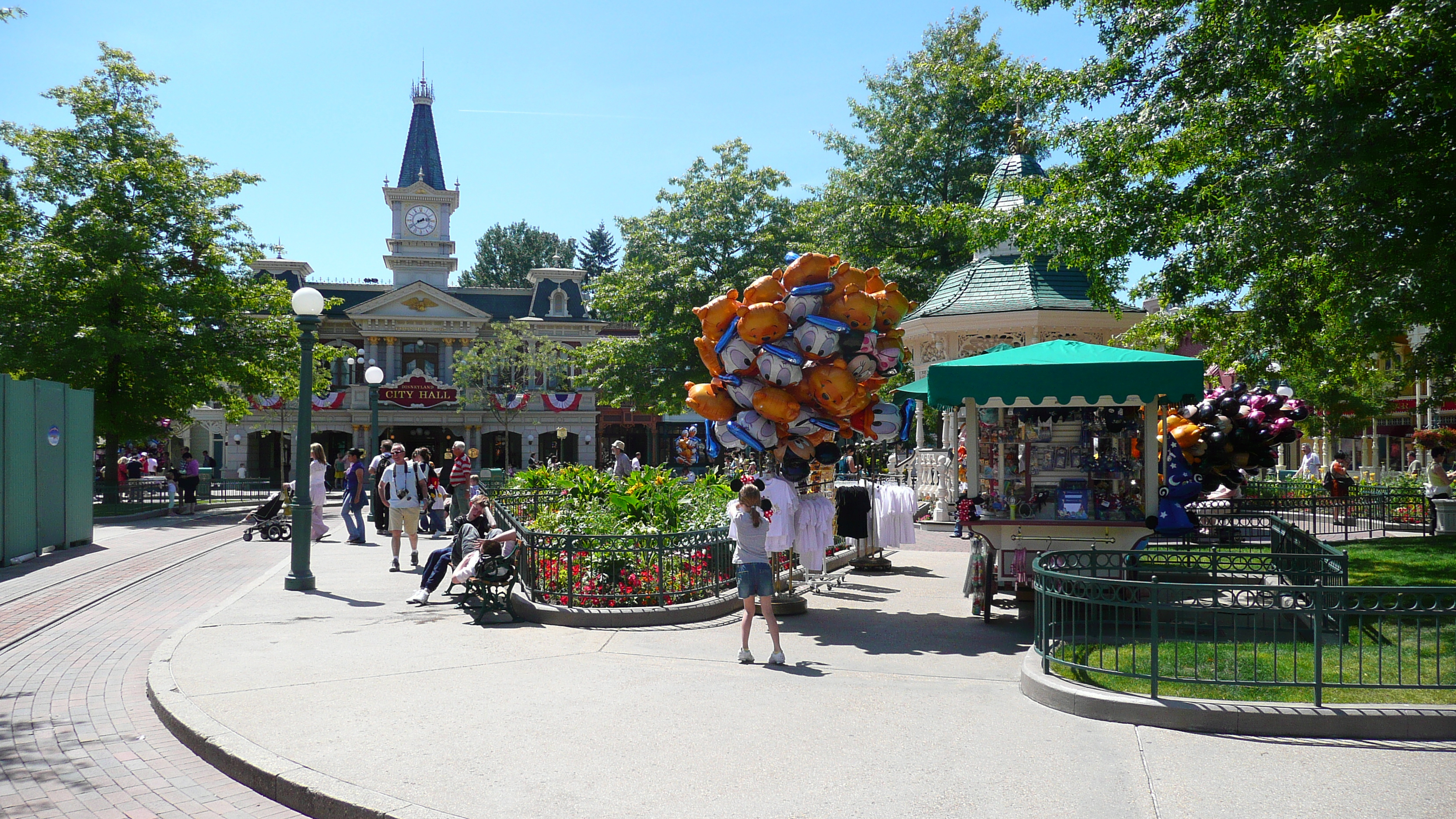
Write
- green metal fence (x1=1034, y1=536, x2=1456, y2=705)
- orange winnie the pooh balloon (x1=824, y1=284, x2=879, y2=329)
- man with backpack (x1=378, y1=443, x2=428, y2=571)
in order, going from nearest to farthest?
green metal fence (x1=1034, y1=536, x2=1456, y2=705) → orange winnie the pooh balloon (x1=824, y1=284, x2=879, y2=329) → man with backpack (x1=378, y1=443, x2=428, y2=571)

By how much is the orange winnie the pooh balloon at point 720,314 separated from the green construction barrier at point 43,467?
11.5 metres

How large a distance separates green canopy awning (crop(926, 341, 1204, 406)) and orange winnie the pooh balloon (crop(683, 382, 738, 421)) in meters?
2.27

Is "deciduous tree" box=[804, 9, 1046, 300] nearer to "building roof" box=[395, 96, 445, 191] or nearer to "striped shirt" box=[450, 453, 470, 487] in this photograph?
"striped shirt" box=[450, 453, 470, 487]

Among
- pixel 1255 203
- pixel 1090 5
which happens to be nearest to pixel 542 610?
pixel 1255 203

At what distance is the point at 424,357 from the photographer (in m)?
51.6

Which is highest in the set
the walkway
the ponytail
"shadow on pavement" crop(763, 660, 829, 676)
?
the ponytail

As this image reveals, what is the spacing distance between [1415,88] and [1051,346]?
4.08 metres

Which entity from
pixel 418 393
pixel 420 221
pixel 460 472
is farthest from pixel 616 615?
pixel 420 221

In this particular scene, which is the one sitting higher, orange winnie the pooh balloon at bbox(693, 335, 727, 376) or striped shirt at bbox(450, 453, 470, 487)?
orange winnie the pooh balloon at bbox(693, 335, 727, 376)

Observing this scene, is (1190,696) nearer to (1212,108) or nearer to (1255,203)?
(1255,203)

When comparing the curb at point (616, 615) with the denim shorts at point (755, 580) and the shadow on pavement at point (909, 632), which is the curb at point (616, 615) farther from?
the denim shorts at point (755, 580)

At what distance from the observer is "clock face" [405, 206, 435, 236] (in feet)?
178

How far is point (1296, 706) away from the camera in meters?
6.08

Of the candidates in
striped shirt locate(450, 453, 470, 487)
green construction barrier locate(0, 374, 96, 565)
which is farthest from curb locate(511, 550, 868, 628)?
green construction barrier locate(0, 374, 96, 565)
